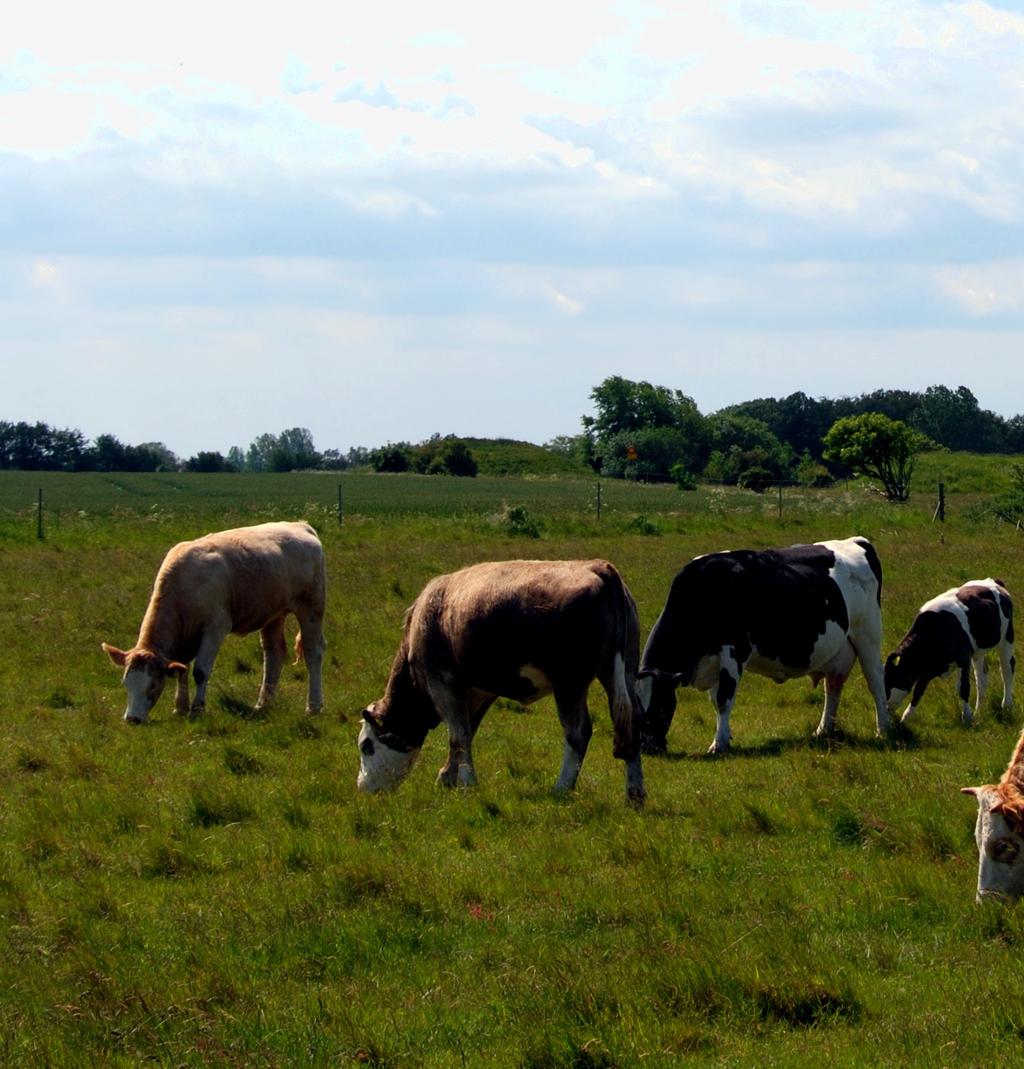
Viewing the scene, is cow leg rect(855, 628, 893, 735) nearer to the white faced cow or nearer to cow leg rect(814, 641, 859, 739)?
cow leg rect(814, 641, 859, 739)

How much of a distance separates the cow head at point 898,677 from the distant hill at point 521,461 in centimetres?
8761

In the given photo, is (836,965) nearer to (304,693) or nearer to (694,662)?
(694,662)

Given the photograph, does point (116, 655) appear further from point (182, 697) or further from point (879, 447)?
point (879, 447)

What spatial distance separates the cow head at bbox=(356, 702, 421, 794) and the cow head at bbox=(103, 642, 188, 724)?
12.9 ft

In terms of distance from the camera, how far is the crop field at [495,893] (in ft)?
19.3

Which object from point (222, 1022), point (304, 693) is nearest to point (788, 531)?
point (304, 693)

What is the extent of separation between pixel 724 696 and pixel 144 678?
5898 millimetres

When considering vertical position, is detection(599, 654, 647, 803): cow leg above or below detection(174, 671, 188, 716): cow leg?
above

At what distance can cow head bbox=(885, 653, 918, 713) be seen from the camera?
14.5m

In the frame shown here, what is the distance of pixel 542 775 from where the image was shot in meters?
11.5

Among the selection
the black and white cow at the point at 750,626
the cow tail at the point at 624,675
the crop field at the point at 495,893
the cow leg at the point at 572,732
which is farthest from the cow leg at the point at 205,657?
the cow tail at the point at 624,675

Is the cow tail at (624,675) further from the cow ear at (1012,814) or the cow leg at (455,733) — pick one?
the cow ear at (1012,814)

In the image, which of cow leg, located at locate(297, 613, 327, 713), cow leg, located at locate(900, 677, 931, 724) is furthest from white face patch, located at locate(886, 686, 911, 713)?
cow leg, located at locate(297, 613, 327, 713)

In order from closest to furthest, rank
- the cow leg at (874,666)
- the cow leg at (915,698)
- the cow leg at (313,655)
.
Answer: the cow leg at (874,666) → the cow leg at (915,698) → the cow leg at (313,655)
